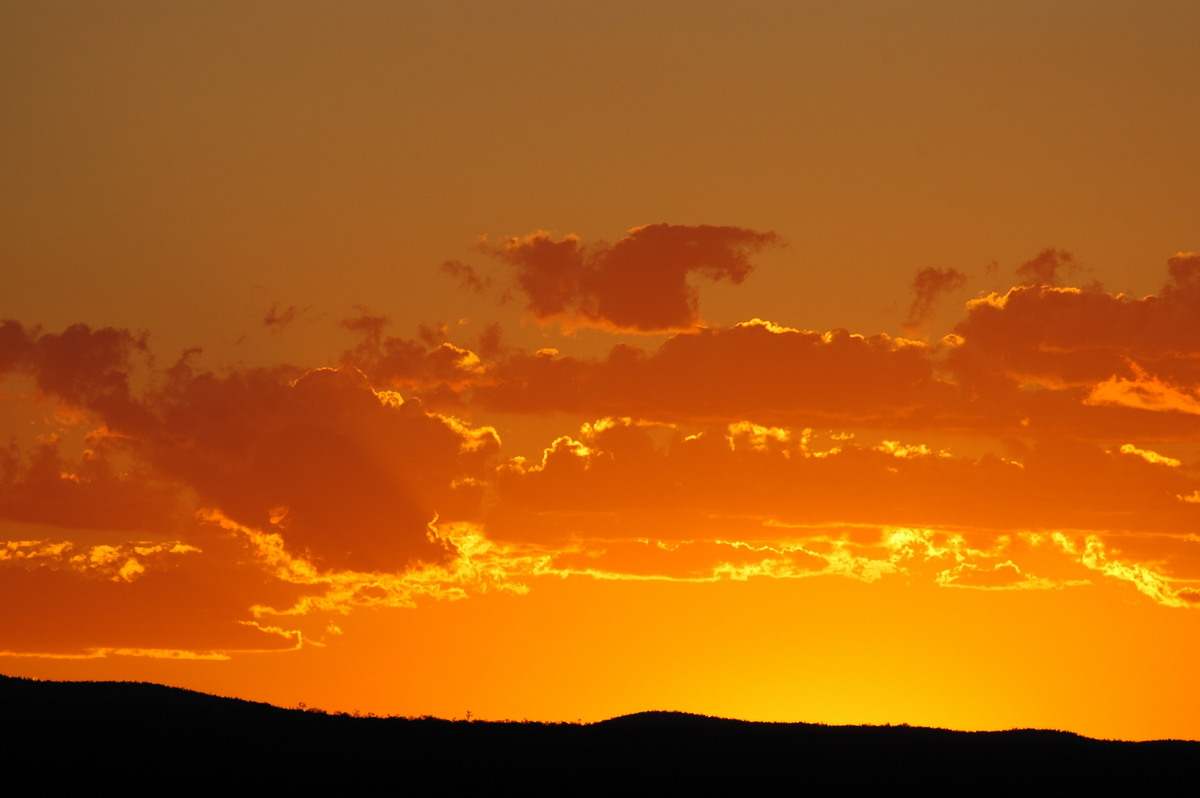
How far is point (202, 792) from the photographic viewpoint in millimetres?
94000

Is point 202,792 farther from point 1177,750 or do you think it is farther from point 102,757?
point 1177,750

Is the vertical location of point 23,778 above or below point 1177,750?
below

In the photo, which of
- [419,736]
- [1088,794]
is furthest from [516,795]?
[1088,794]

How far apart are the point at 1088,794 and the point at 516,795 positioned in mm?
30969

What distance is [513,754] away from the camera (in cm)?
10200

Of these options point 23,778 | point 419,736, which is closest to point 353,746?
point 419,736

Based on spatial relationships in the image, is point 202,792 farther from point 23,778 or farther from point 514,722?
point 514,722

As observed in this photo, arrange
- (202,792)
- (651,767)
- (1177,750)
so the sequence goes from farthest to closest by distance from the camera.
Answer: (1177,750) → (651,767) → (202,792)

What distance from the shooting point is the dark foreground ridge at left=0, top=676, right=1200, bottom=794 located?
318ft

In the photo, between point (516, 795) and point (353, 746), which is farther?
point (353, 746)

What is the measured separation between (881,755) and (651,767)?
44.5 feet

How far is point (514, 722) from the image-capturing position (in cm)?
10912

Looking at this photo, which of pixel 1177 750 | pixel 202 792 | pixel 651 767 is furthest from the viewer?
pixel 1177 750

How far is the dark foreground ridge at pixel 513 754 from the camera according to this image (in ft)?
318
